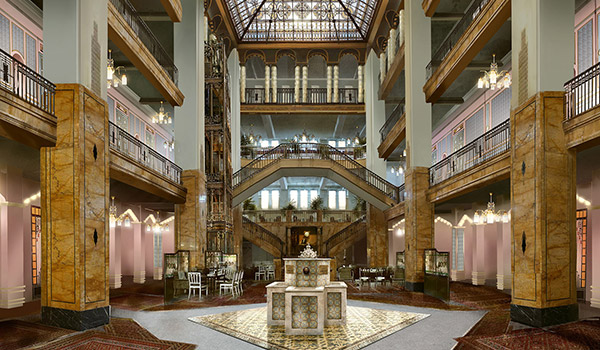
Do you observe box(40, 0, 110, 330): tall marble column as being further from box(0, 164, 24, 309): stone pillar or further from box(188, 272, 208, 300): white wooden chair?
box(188, 272, 208, 300): white wooden chair

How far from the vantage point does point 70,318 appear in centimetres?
1025

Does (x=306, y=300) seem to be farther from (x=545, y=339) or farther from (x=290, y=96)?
(x=290, y=96)

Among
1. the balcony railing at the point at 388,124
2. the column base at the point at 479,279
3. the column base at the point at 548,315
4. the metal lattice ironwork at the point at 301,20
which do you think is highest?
the metal lattice ironwork at the point at 301,20

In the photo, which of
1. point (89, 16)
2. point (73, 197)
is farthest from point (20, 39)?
point (73, 197)

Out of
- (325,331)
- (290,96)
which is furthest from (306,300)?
(290,96)

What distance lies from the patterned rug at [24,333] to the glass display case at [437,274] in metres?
10.9

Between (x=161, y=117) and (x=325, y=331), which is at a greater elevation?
(x=161, y=117)

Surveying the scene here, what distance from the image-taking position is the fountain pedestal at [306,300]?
1012 centimetres

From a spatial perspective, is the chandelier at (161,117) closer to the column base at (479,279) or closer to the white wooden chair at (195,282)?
the white wooden chair at (195,282)

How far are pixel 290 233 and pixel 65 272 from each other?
21.0m

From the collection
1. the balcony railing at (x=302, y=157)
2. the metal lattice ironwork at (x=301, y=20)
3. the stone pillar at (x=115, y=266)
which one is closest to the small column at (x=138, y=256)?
the stone pillar at (x=115, y=266)

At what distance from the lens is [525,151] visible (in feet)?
35.3

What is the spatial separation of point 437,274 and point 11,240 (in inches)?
527

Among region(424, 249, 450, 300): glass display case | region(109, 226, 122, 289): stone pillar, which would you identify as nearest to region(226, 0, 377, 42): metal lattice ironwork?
region(109, 226, 122, 289): stone pillar
